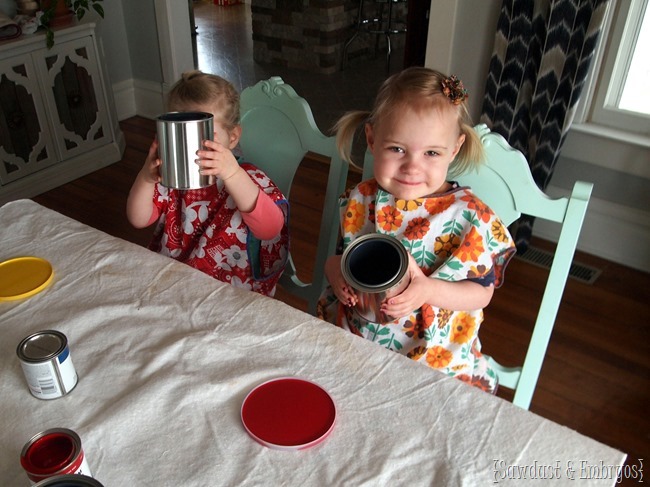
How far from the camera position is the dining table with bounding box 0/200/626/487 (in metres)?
0.71

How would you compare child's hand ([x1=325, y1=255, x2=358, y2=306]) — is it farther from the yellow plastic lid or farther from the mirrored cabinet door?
the mirrored cabinet door

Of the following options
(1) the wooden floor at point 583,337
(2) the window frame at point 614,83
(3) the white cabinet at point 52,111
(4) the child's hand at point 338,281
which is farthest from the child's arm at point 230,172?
(3) the white cabinet at point 52,111

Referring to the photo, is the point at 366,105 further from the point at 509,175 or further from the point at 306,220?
the point at 509,175

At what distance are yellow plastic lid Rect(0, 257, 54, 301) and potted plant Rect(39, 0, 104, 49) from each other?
6.77 feet

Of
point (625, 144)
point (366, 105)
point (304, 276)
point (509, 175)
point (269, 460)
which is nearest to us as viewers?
point (269, 460)

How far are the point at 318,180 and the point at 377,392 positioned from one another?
7.90 feet

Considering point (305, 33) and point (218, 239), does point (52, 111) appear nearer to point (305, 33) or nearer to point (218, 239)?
point (218, 239)

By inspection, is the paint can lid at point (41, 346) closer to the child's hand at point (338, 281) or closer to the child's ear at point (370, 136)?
the child's hand at point (338, 281)

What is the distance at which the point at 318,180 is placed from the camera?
3.16 metres

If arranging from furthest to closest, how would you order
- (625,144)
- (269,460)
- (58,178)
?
(58,178)
(625,144)
(269,460)

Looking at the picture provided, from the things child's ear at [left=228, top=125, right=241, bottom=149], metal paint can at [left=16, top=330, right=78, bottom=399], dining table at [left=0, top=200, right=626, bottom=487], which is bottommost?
dining table at [left=0, top=200, right=626, bottom=487]

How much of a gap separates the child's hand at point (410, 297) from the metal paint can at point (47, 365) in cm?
43

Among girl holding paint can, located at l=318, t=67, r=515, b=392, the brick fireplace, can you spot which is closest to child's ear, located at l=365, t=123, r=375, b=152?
girl holding paint can, located at l=318, t=67, r=515, b=392

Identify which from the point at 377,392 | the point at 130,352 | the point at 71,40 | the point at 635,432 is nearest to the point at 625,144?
the point at 635,432
